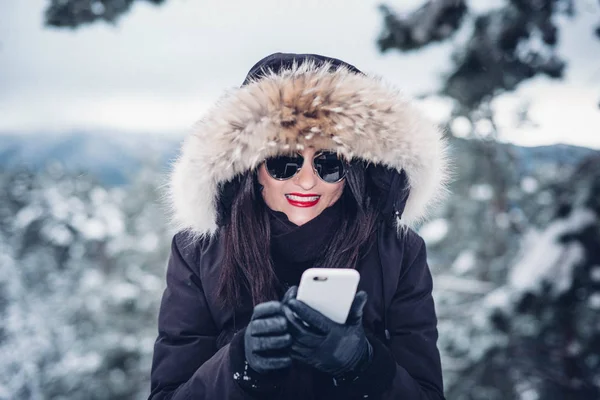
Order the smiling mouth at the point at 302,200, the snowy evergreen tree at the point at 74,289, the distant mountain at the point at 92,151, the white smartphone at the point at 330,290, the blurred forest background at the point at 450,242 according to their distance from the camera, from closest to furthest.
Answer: the white smartphone at the point at 330,290, the smiling mouth at the point at 302,200, the blurred forest background at the point at 450,242, the snowy evergreen tree at the point at 74,289, the distant mountain at the point at 92,151

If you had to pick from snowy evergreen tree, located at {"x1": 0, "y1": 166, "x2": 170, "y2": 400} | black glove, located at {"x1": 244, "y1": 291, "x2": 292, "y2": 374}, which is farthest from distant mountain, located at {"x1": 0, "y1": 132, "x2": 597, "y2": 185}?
black glove, located at {"x1": 244, "y1": 291, "x2": 292, "y2": 374}

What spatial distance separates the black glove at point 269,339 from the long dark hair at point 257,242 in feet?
0.95

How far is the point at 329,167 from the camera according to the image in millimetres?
1453

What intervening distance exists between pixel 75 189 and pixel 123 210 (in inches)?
26.0

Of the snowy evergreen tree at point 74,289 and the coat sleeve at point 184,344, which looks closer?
the coat sleeve at point 184,344

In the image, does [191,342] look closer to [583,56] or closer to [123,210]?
[583,56]

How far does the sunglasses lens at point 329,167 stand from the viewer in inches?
56.9

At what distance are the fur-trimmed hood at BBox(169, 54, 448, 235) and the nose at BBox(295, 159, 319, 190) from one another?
78mm

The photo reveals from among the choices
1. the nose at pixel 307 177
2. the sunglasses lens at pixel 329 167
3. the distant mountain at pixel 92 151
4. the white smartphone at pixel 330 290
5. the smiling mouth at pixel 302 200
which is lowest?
the distant mountain at pixel 92 151

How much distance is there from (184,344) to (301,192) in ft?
2.07

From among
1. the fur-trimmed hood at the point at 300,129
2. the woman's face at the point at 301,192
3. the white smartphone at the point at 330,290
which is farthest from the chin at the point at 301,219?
the white smartphone at the point at 330,290

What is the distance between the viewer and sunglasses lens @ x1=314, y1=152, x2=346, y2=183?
144 cm

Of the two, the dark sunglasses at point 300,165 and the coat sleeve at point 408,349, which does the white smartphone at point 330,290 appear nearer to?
the coat sleeve at point 408,349

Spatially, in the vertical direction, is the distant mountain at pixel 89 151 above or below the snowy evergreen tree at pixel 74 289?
above
